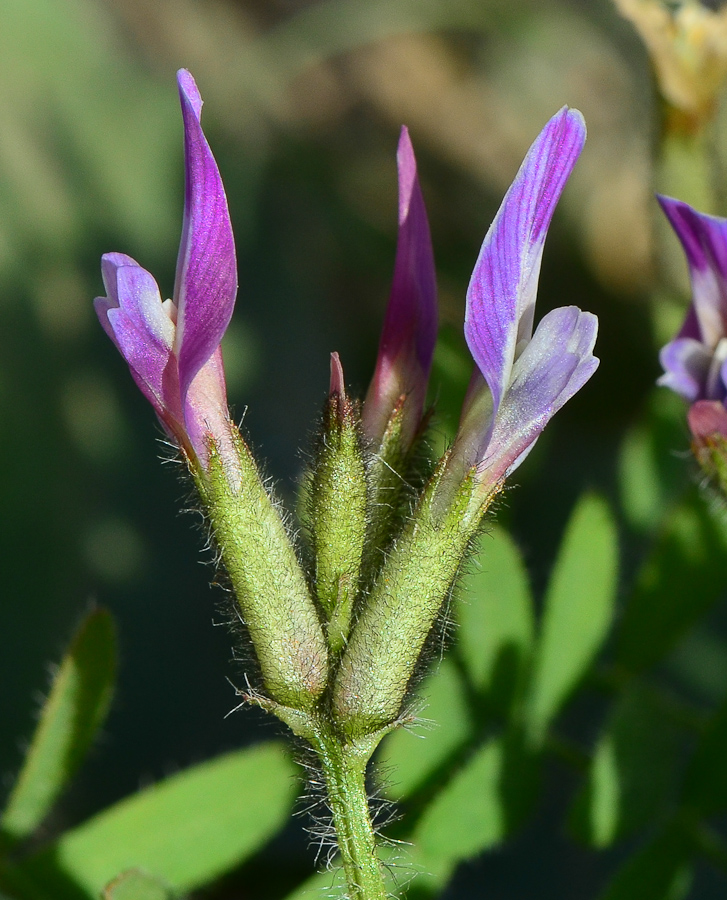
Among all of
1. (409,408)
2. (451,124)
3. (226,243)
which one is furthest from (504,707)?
(451,124)

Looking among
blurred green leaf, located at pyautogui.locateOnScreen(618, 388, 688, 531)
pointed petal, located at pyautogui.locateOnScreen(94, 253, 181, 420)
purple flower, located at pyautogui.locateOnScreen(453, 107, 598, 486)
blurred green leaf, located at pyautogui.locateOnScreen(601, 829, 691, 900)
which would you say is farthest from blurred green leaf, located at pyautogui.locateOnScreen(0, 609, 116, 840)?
blurred green leaf, located at pyautogui.locateOnScreen(618, 388, 688, 531)

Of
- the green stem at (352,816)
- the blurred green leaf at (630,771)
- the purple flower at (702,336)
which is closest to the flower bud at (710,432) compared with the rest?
the purple flower at (702,336)

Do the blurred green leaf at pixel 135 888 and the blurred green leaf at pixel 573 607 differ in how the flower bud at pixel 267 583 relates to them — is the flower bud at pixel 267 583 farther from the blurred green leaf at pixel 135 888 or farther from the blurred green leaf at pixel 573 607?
the blurred green leaf at pixel 573 607

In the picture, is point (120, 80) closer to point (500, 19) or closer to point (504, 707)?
point (500, 19)

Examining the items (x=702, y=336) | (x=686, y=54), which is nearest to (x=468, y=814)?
(x=702, y=336)

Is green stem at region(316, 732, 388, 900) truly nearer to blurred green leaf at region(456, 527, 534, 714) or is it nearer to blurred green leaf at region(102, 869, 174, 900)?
blurred green leaf at region(102, 869, 174, 900)
